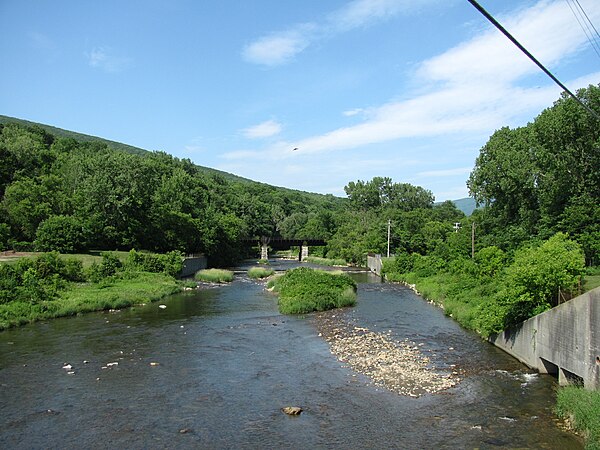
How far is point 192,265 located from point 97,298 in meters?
34.1

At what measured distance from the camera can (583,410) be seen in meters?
16.5

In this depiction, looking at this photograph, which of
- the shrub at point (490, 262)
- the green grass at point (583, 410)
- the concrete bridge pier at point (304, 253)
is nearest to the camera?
the green grass at point (583, 410)

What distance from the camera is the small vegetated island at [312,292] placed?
136 ft

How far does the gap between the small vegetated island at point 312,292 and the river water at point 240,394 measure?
6.68 metres

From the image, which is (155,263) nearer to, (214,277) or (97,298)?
(214,277)

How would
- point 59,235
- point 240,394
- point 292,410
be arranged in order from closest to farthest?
point 292,410, point 240,394, point 59,235

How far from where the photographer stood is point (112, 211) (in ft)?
232

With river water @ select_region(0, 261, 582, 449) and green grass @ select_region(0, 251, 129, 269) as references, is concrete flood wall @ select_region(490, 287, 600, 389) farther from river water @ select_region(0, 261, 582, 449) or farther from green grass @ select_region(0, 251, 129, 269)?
green grass @ select_region(0, 251, 129, 269)

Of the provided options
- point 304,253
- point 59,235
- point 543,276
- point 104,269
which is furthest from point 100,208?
point 304,253

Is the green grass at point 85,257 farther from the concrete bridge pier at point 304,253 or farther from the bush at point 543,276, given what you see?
the concrete bridge pier at point 304,253

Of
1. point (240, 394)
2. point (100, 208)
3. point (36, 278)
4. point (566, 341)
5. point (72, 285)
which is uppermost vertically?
point (100, 208)

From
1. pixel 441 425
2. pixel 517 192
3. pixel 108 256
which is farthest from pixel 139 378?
pixel 517 192

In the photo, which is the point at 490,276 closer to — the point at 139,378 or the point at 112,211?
the point at 139,378

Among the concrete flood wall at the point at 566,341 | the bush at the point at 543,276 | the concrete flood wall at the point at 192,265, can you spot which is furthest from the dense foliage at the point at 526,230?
the concrete flood wall at the point at 192,265
